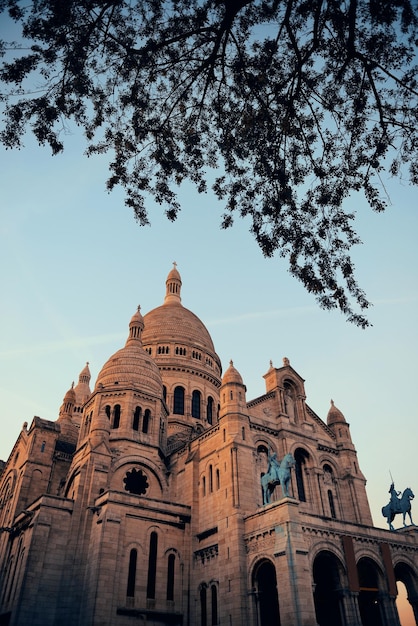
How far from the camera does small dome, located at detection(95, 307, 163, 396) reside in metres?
37.9

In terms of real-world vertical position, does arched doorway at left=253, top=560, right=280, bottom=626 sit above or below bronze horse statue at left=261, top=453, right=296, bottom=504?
below

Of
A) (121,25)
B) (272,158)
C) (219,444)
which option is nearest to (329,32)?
(272,158)

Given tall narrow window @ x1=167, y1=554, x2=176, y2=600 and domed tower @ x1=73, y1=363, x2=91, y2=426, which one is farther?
domed tower @ x1=73, y1=363, x2=91, y2=426

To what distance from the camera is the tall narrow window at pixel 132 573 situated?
26719mm

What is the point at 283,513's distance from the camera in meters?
24.0

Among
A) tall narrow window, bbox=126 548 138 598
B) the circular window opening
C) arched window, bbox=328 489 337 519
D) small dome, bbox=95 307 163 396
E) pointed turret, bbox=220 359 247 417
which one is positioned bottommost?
tall narrow window, bbox=126 548 138 598

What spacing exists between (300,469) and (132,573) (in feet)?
43.1

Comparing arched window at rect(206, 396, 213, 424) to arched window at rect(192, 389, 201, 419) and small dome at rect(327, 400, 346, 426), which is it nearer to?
arched window at rect(192, 389, 201, 419)

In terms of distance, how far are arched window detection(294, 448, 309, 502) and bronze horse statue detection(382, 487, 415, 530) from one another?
17.5 ft

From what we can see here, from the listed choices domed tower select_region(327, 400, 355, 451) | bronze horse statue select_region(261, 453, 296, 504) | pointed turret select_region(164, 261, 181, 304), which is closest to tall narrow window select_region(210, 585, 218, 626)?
bronze horse statue select_region(261, 453, 296, 504)

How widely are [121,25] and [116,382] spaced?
1209 inches

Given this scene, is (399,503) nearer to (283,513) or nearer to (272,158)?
(283,513)

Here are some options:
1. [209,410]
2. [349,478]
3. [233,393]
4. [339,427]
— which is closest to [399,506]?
[349,478]

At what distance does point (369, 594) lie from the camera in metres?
26.8
